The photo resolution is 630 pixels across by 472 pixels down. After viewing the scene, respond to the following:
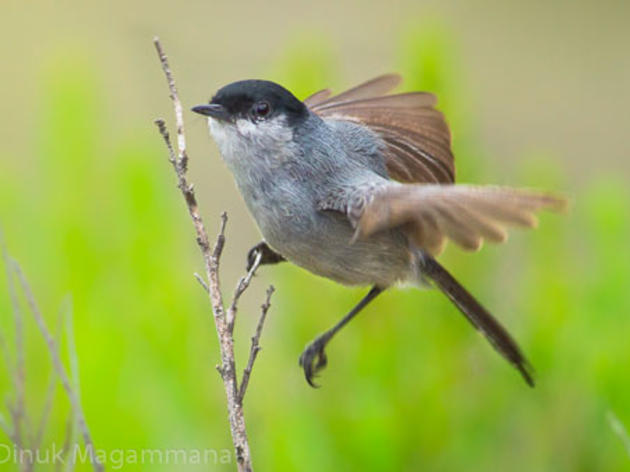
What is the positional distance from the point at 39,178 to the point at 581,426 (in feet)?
7.22

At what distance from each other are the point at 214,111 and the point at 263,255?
41 centimetres

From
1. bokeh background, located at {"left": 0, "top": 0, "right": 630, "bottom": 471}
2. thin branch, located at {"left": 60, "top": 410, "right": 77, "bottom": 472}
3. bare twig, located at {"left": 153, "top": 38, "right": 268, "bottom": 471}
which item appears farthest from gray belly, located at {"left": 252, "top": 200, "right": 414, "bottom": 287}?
bokeh background, located at {"left": 0, "top": 0, "right": 630, "bottom": 471}

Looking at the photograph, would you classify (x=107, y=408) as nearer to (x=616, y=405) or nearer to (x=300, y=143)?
(x=300, y=143)

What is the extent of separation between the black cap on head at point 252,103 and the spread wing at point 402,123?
0.37m

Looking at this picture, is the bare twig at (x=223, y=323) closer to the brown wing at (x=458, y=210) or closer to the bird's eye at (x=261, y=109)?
the brown wing at (x=458, y=210)

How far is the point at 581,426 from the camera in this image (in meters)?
3.97

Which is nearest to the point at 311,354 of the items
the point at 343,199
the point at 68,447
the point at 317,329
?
the point at 343,199

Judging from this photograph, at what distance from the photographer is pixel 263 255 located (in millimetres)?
2701

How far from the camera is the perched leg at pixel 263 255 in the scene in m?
2.69

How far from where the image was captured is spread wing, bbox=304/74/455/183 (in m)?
2.84

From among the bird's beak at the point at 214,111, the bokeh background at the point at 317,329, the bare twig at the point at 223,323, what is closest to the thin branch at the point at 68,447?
the bare twig at the point at 223,323

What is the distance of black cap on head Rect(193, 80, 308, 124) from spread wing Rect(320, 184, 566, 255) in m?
0.33

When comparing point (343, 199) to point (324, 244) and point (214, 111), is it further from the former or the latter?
point (214, 111)

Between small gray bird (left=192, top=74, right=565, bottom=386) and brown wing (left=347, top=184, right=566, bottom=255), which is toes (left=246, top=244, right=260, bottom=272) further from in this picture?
brown wing (left=347, top=184, right=566, bottom=255)
